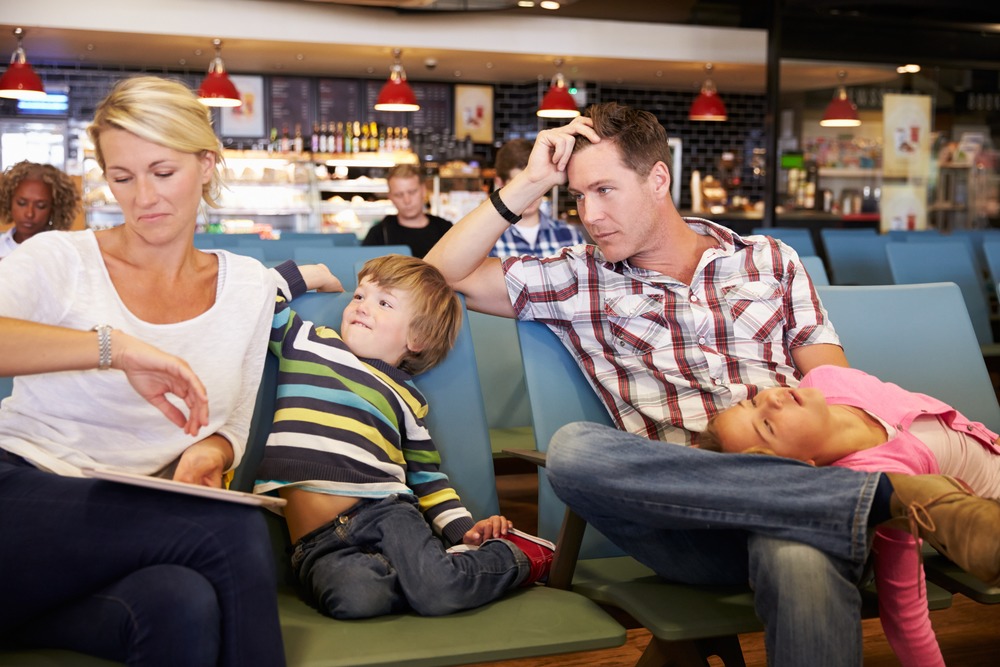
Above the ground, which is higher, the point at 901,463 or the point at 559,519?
the point at 901,463

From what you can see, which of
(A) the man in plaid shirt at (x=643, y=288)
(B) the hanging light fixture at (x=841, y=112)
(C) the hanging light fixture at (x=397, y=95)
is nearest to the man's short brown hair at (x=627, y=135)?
(A) the man in plaid shirt at (x=643, y=288)

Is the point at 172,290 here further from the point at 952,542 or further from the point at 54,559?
the point at 952,542

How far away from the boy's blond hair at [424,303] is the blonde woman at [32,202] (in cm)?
264

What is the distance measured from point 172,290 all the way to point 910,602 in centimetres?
114

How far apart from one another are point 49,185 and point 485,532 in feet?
9.92

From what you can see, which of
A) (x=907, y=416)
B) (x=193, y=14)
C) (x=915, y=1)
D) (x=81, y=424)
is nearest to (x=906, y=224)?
(x=915, y=1)

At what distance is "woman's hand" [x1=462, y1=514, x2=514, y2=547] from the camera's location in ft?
5.31

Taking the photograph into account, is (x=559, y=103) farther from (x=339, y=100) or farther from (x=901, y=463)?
(x=901, y=463)

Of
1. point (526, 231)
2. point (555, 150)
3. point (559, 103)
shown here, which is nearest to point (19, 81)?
point (559, 103)

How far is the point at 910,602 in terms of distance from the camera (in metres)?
1.39

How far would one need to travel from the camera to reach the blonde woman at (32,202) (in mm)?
3941

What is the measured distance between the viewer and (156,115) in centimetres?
150

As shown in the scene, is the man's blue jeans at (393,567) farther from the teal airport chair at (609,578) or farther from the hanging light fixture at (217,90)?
the hanging light fixture at (217,90)

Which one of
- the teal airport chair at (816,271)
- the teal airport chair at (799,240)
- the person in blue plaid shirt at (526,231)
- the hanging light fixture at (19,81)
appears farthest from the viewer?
the hanging light fixture at (19,81)
